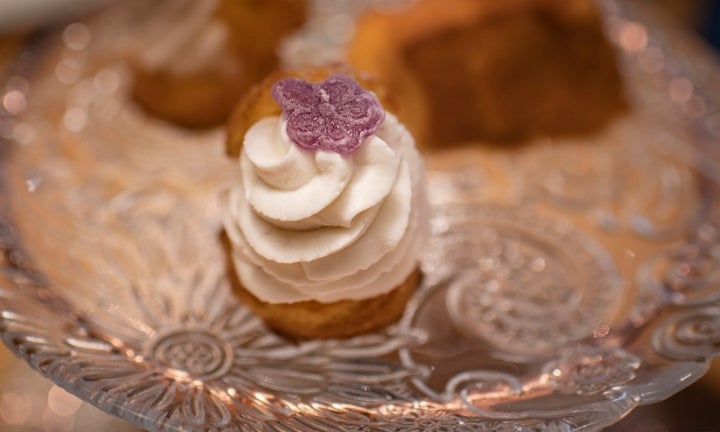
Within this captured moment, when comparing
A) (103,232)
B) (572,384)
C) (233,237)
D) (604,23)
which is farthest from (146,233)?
(604,23)

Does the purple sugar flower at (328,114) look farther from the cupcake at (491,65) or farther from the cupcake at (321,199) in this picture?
the cupcake at (491,65)

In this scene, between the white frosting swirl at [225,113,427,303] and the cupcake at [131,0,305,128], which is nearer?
the white frosting swirl at [225,113,427,303]

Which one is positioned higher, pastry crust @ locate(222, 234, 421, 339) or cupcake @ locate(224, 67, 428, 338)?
cupcake @ locate(224, 67, 428, 338)

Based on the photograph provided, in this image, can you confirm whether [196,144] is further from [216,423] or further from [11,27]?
[216,423]

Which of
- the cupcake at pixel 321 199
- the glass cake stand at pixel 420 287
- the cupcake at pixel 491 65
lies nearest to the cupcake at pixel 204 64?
the glass cake stand at pixel 420 287

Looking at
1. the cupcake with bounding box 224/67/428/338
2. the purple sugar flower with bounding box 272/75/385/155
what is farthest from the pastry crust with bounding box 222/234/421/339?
the purple sugar flower with bounding box 272/75/385/155

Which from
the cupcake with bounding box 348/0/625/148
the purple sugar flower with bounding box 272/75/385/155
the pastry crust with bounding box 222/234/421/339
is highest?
the cupcake with bounding box 348/0/625/148

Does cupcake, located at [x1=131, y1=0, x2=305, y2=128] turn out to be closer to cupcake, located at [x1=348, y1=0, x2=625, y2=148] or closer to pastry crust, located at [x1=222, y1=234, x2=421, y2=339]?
Result: cupcake, located at [x1=348, y1=0, x2=625, y2=148]
